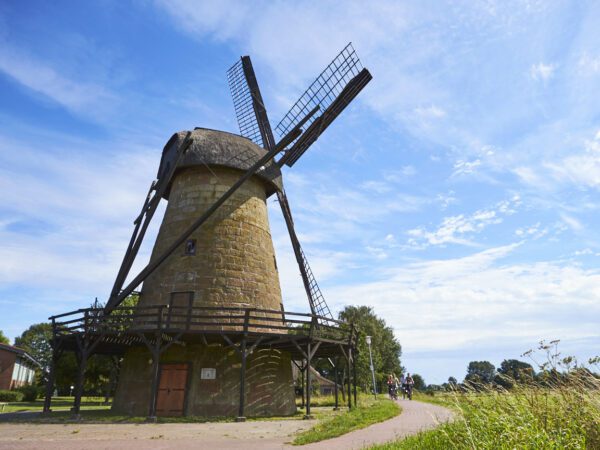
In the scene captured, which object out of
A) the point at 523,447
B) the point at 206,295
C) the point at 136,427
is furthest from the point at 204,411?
the point at 523,447

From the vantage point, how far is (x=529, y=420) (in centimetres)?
556

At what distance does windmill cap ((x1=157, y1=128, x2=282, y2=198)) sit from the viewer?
16594 mm

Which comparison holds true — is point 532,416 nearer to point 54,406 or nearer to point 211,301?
point 211,301

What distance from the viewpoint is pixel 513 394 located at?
244 inches

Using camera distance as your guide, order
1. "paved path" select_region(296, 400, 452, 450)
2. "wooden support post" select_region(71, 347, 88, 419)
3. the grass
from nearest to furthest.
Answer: "paved path" select_region(296, 400, 452, 450) → the grass → "wooden support post" select_region(71, 347, 88, 419)

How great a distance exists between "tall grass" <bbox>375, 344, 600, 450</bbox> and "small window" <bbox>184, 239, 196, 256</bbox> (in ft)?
35.6

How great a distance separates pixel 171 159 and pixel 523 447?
16.3 meters

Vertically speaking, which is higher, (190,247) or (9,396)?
(190,247)

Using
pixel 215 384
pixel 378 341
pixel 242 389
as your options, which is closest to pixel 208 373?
pixel 215 384

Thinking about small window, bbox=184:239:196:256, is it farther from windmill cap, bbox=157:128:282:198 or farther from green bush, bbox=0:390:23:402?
green bush, bbox=0:390:23:402

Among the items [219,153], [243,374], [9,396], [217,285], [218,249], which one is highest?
[219,153]

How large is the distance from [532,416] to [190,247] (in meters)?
12.7

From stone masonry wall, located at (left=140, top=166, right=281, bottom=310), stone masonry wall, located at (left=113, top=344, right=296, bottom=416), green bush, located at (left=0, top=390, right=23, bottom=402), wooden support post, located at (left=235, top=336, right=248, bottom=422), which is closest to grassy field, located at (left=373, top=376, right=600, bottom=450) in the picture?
wooden support post, located at (left=235, top=336, right=248, bottom=422)

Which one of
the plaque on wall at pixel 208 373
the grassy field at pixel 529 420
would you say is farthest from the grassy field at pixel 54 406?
the grassy field at pixel 529 420
